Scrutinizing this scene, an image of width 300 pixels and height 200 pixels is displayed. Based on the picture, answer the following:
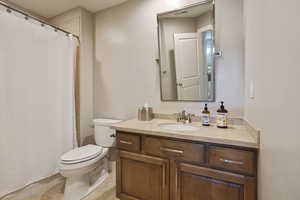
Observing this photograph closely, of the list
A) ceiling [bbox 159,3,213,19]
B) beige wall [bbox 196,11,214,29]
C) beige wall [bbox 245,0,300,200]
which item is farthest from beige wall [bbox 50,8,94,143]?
beige wall [bbox 245,0,300,200]

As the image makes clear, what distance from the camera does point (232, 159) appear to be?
36.7 inches

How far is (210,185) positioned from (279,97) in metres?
0.76

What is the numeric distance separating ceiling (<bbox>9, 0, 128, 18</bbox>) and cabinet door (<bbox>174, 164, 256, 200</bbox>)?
2247 millimetres

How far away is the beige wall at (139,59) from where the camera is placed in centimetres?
137

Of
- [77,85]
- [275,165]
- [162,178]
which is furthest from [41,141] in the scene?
[275,165]

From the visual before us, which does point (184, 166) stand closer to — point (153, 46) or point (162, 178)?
point (162, 178)

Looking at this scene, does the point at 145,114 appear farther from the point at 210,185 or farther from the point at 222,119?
the point at 210,185

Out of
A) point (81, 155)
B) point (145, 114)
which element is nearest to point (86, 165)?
point (81, 155)

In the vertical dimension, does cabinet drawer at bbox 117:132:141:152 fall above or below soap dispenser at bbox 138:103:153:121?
below

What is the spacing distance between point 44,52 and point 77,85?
1.90 feet

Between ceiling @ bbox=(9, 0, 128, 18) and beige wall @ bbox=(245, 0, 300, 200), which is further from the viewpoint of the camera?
ceiling @ bbox=(9, 0, 128, 18)

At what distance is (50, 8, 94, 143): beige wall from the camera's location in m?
2.08

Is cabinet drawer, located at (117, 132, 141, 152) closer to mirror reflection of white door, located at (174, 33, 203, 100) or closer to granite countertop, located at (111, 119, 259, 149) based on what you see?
granite countertop, located at (111, 119, 259, 149)

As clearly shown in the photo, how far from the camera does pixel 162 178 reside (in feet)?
3.86
